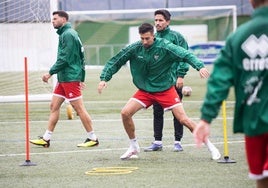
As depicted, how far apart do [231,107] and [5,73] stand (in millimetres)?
5679

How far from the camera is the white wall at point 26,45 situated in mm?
20156

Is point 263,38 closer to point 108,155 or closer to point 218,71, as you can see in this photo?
point 218,71

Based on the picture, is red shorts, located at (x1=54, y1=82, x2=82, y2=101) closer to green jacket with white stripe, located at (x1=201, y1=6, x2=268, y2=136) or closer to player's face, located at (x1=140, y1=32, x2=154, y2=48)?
player's face, located at (x1=140, y1=32, x2=154, y2=48)

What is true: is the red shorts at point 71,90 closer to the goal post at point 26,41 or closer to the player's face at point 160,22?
the player's face at point 160,22

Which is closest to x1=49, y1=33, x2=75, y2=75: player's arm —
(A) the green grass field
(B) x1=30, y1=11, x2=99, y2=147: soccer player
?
(B) x1=30, y1=11, x2=99, y2=147: soccer player

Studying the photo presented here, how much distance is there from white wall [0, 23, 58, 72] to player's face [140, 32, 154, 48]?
29.0 ft

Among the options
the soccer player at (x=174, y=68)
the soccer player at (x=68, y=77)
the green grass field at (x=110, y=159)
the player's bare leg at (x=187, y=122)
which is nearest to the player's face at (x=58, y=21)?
the soccer player at (x=68, y=77)

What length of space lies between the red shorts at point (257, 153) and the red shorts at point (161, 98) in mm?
5385

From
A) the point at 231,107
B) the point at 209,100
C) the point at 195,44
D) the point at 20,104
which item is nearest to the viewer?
the point at 209,100

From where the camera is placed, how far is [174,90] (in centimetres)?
1164

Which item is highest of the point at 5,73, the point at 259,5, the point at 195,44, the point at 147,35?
the point at 259,5

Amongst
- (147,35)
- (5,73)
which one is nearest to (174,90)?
(147,35)

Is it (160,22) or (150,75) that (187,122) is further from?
(160,22)

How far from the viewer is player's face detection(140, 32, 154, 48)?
36.8 feet
